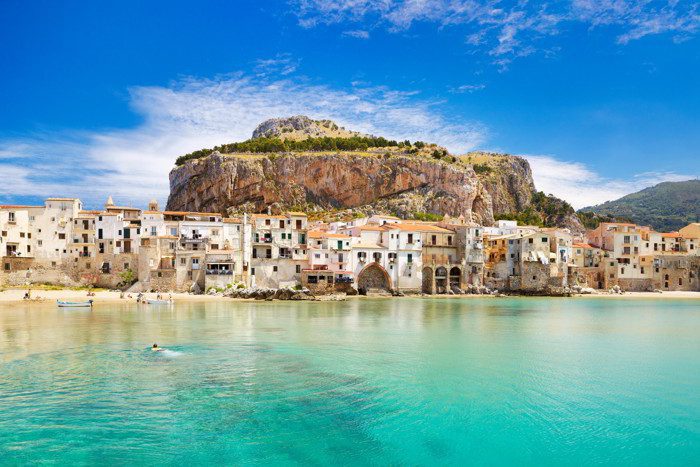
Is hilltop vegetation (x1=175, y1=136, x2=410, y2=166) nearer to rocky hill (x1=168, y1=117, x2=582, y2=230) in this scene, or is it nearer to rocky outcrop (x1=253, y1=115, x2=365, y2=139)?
rocky hill (x1=168, y1=117, x2=582, y2=230)

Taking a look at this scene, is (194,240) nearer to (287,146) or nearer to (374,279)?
(374,279)

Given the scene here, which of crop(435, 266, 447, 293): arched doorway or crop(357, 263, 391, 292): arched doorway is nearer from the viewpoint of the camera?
crop(357, 263, 391, 292): arched doorway

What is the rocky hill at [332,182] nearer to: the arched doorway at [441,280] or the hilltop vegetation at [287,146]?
the hilltop vegetation at [287,146]

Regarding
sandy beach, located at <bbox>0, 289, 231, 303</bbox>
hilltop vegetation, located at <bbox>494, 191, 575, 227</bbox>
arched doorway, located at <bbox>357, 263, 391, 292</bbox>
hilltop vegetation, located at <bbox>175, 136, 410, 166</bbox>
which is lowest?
sandy beach, located at <bbox>0, 289, 231, 303</bbox>

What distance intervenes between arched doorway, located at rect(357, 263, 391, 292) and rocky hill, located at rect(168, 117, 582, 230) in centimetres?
4259

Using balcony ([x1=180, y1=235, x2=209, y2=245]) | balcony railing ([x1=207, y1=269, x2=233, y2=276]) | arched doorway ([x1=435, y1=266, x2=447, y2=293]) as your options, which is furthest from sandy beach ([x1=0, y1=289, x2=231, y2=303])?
arched doorway ([x1=435, y1=266, x2=447, y2=293])

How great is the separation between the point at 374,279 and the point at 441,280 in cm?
1060

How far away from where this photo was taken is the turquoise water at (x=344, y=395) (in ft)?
47.6

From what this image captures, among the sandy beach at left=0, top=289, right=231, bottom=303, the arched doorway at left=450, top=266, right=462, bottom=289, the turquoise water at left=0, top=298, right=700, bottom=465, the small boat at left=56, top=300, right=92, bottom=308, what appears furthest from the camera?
the arched doorway at left=450, top=266, right=462, bottom=289

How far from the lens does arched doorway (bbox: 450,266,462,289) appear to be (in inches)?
3057

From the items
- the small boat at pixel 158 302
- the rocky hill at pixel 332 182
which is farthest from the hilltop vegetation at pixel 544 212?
the small boat at pixel 158 302

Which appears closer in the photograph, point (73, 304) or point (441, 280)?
point (73, 304)

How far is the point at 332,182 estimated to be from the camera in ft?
413

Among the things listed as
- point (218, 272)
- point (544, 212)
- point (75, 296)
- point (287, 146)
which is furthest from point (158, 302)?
point (544, 212)
